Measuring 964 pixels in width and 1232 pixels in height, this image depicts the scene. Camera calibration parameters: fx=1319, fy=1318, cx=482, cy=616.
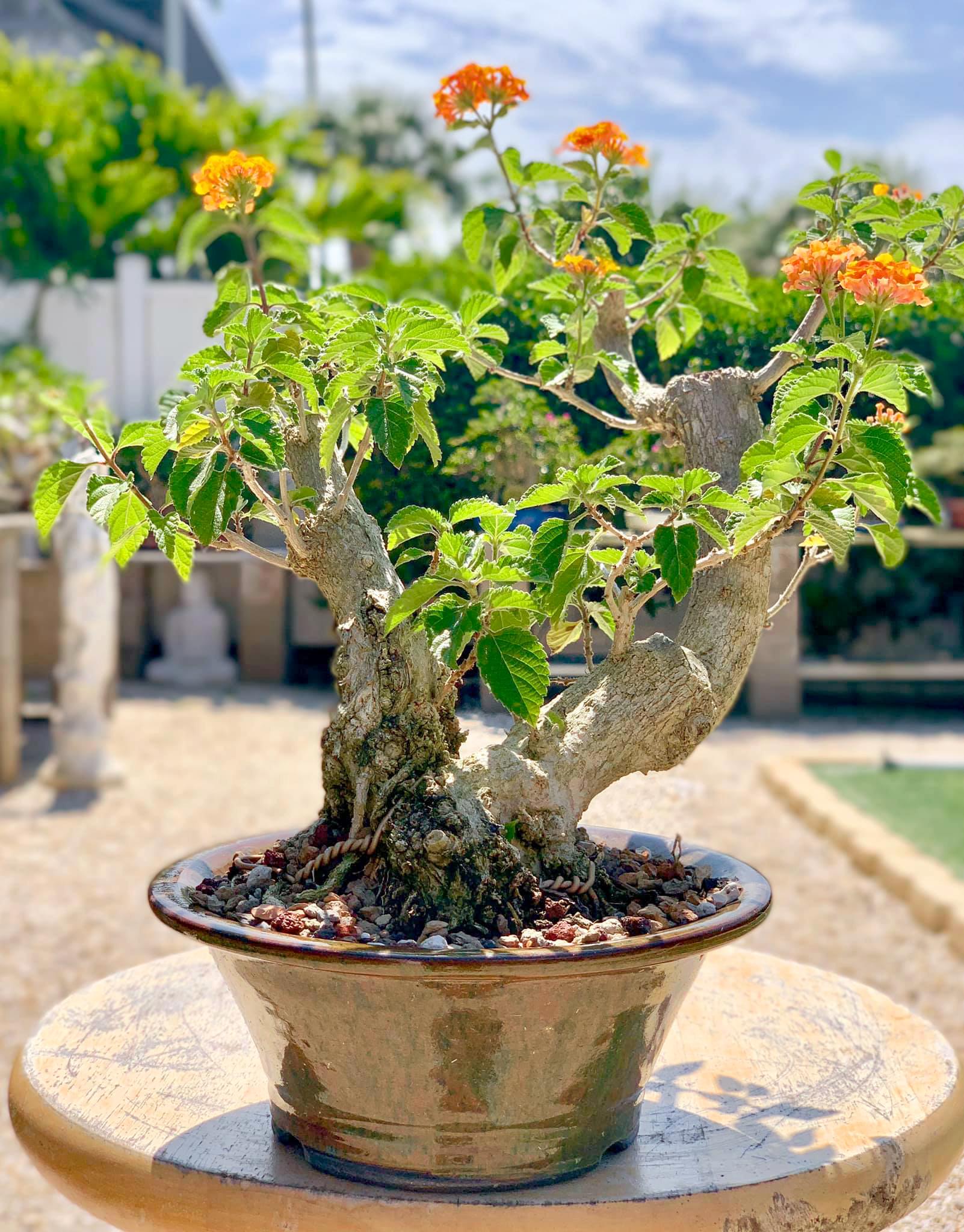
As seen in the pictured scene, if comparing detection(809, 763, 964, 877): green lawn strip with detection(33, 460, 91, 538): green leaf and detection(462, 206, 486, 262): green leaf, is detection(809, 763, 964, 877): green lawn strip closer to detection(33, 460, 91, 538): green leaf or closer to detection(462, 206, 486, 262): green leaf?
detection(462, 206, 486, 262): green leaf

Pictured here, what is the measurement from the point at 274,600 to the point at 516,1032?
5.67 meters

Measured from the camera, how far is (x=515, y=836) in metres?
1.07

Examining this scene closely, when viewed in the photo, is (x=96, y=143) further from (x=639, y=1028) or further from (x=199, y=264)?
(x=639, y=1028)

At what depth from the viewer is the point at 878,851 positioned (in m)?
3.66

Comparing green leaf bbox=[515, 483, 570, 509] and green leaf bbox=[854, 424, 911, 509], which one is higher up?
green leaf bbox=[854, 424, 911, 509]

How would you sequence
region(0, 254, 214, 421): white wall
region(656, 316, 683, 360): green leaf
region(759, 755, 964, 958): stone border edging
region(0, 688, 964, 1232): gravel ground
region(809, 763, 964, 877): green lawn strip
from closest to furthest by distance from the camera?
region(656, 316, 683, 360): green leaf
region(0, 688, 964, 1232): gravel ground
region(759, 755, 964, 958): stone border edging
region(809, 763, 964, 877): green lawn strip
region(0, 254, 214, 421): white wall

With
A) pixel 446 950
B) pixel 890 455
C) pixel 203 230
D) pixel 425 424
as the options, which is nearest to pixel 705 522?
pixel 890 455

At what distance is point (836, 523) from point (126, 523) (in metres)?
0.51

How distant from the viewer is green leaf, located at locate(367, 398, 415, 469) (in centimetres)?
93

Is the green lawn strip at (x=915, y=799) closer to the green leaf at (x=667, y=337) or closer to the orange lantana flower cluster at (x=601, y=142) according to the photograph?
the green leaf at (x=667, y=337)

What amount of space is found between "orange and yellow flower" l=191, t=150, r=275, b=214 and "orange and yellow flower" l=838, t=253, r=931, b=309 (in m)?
0.47

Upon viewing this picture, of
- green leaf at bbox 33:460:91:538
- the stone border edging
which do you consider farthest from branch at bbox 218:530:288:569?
the stone border edging

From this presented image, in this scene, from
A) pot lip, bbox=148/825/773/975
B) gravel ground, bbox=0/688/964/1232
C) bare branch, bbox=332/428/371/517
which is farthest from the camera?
gravel ground, bbox=0/688/964/1232

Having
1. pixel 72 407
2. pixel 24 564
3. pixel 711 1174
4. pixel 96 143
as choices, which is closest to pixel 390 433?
pixel 72 407
